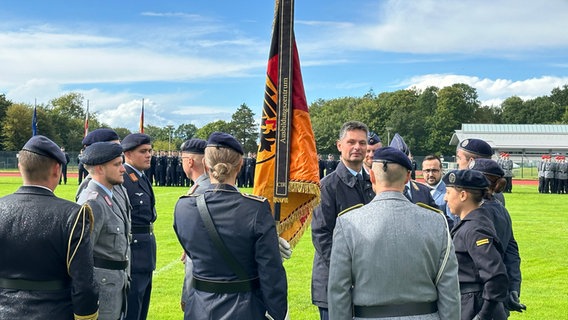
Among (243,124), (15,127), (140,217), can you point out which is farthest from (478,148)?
(243,124)

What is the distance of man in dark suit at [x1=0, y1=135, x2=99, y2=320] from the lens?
3.68 metres

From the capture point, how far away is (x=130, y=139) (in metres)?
6.54

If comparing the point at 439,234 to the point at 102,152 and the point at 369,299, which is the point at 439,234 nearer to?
the point at 369,299

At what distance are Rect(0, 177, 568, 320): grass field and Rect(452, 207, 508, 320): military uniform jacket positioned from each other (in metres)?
3.48

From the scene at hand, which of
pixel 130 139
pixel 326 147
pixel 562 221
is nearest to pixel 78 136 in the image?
pixel 326 147

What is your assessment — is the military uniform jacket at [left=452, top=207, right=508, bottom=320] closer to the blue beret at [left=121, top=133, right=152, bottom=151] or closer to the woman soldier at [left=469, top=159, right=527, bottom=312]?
the woman soldier at [left=469, top=159, right=527, bottom=312]

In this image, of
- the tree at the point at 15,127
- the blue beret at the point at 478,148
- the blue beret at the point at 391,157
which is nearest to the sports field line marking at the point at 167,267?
the blue beret at the point at 478,148

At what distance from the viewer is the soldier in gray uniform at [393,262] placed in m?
3.44

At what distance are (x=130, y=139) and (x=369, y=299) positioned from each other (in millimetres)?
Result: 3952

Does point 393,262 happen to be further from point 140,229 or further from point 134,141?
point 134,141

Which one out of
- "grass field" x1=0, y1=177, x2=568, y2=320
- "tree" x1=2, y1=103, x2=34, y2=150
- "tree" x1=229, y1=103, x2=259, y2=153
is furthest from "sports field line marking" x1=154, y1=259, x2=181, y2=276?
"tree" x1=229, y1=103, x2=259, y2=153

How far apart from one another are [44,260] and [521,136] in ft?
310

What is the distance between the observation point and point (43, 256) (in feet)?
12.1

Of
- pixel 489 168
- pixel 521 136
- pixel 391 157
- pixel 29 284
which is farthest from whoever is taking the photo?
pixel 521 136
